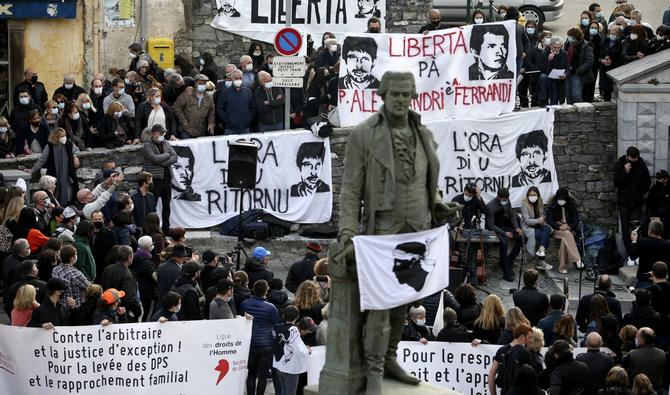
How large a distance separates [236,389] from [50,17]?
14611 millimetres

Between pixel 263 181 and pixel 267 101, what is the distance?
124 cm

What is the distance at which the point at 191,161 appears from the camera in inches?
1128

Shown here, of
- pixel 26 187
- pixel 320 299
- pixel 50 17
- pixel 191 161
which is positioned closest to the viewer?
pixel 320 299

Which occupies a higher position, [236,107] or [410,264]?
[236,107]

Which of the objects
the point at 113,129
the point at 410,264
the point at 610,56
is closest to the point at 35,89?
the point at 113,129

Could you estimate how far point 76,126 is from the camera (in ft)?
91.7

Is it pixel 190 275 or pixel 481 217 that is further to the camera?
pixel 481 217

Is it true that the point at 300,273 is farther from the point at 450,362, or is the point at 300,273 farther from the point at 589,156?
the point at 589,156

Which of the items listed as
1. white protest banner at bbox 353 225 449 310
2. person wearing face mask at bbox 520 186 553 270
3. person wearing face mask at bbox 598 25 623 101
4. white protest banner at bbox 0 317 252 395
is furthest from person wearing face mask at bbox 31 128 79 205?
white protest banner at bbox 353 225 449 310

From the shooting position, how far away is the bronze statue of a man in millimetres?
15539

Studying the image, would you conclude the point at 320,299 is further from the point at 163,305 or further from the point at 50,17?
the point at 50,17

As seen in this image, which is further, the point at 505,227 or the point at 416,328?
the point at 505,227

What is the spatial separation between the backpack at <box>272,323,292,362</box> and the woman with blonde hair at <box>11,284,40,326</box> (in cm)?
258

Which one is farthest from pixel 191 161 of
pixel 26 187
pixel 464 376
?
pixel 464 376
